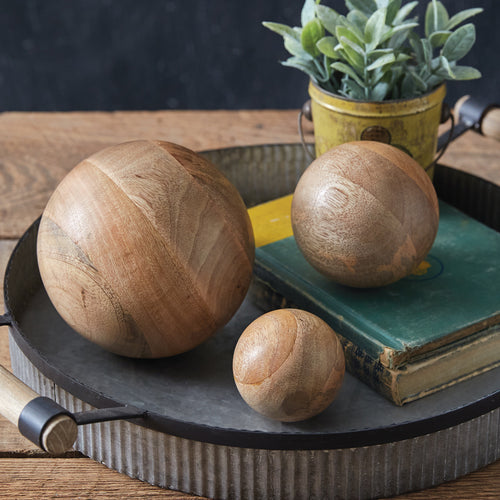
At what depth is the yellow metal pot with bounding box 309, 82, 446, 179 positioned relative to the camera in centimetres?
78

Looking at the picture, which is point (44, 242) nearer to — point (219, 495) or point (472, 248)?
point (219, 495)

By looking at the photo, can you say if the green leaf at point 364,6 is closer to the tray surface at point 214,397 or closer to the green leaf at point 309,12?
the green leaf at point 309,12

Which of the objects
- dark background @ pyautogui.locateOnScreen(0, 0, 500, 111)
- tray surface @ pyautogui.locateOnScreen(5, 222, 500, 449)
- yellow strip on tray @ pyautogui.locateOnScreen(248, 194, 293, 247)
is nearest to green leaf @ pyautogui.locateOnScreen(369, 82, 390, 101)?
yellow strip on tray @ pyautogui.locateOnScreen(248, 194, 293, 247)

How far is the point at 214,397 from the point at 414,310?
175 millimetres

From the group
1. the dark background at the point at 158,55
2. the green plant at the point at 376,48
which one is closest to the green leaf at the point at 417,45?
the green plant at the point at 376,48

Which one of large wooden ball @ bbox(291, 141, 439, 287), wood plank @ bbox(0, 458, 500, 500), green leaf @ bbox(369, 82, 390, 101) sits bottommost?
wood plank @ bbox(0, 458, 500, 500)

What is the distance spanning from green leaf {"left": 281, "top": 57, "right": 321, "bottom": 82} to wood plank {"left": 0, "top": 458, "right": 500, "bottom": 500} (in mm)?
407

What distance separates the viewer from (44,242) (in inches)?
24.4

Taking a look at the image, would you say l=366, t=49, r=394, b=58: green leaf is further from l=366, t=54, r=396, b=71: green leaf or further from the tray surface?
the tray surface

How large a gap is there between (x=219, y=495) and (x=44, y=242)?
0.23 meters

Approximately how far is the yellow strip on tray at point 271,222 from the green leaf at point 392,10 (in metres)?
0.20

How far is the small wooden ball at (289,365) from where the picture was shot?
1.77 ft

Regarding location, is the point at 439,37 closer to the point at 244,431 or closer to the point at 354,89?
the point at 354,89

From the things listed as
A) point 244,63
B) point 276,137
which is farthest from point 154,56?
point 276,137
